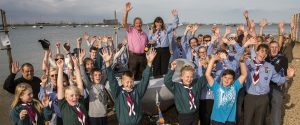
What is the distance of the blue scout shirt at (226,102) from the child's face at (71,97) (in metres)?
2.26

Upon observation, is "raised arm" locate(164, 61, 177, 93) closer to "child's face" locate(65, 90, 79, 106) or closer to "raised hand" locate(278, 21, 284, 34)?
"child's face" locate(65, 90, 79, 106)

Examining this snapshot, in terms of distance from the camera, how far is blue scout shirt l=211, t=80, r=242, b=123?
4.93 m

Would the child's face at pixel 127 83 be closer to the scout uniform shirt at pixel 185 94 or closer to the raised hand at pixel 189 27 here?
the scout uniform shirt at pixel 185 94

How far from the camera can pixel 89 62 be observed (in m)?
5.77

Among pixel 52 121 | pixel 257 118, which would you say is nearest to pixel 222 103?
pixel 257 118

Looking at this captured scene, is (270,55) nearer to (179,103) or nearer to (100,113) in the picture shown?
(179,103)

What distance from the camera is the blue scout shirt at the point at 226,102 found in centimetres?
493

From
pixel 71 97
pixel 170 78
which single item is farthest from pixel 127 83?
pixel 71 97

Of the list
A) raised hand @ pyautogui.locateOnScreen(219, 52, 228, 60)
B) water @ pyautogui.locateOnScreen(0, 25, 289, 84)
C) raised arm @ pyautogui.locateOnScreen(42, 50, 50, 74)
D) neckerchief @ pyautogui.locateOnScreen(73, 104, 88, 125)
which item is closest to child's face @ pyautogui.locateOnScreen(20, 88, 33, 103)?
neckerchief @ pyautogui.locateOnScreen(73, 104, 88, 125)

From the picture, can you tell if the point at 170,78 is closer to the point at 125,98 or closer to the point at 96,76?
the point at 125,98

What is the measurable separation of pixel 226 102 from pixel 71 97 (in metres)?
2.44

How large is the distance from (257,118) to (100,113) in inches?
110

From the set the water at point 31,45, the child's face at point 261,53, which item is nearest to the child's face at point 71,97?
the child's face at point 261,53

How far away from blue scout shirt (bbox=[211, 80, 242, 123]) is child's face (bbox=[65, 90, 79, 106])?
226 centimetres
